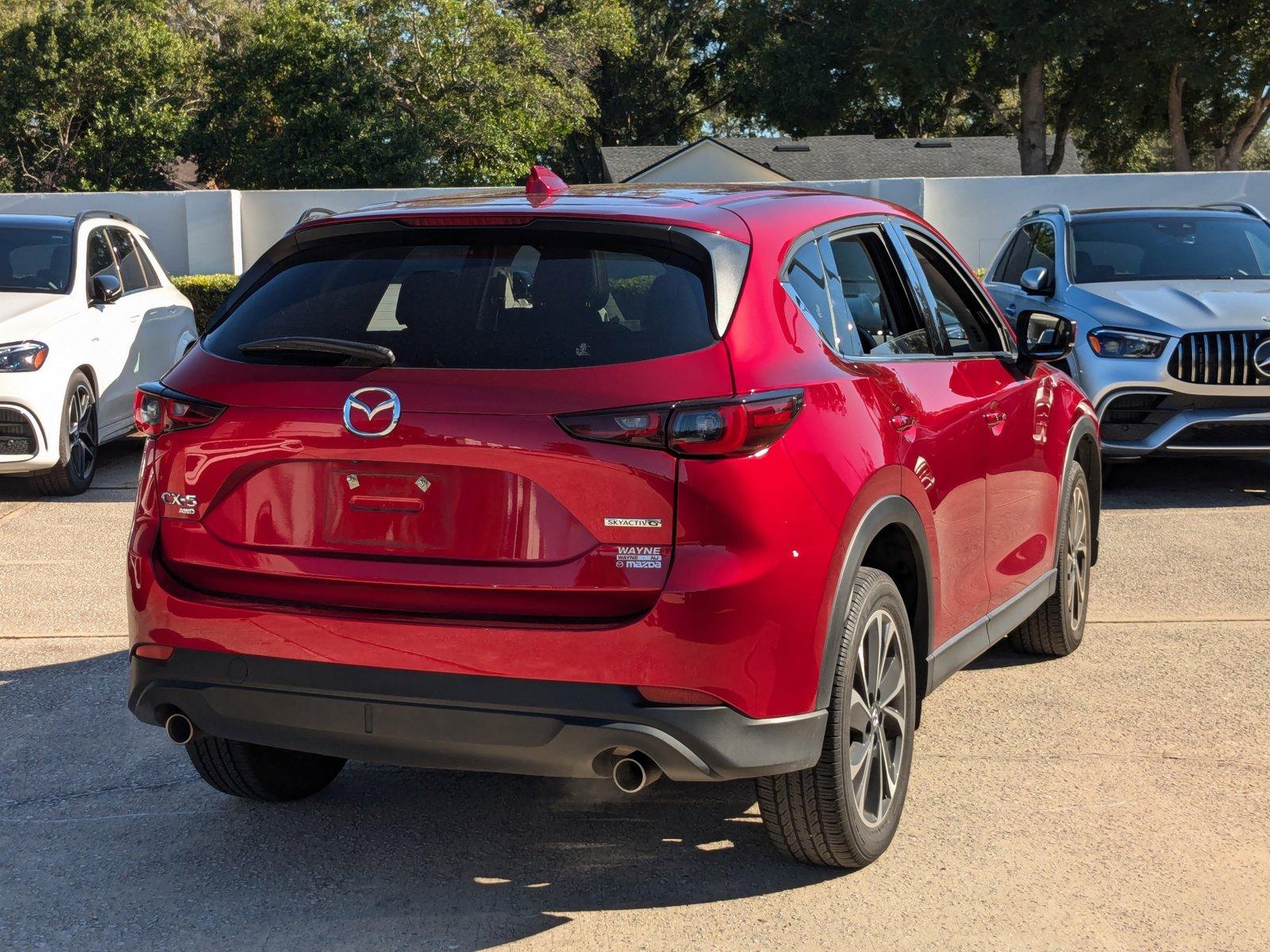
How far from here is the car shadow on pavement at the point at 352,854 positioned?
3.70 m

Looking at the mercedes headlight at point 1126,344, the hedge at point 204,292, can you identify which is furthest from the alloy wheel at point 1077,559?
the hedge at point 204,292

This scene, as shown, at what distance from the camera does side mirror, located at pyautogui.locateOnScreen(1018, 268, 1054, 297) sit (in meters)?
10.2

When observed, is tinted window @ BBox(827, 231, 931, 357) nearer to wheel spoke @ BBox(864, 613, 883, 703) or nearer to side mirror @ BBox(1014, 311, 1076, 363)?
wheel spoke @ BBox(864, 613, 883, 703)

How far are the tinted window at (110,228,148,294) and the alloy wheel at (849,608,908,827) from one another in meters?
8.65

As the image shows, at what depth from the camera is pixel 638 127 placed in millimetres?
60312

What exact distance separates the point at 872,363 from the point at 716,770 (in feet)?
4.11

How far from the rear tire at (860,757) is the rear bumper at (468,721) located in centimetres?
14

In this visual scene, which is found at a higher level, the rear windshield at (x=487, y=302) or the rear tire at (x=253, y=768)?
the rear windshield at (x=487, y=302)

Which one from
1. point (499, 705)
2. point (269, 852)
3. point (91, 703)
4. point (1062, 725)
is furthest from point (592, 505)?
point (91, 703)

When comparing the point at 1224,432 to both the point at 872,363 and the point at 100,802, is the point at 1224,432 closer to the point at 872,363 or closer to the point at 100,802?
the point at 872,363

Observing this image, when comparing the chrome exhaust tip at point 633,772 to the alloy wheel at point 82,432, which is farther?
the alloy wheel at point 82,432

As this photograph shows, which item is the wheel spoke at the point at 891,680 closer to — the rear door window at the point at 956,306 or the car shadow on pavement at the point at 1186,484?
the rear door window at the point at 956,306

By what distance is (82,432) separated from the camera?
10039mm

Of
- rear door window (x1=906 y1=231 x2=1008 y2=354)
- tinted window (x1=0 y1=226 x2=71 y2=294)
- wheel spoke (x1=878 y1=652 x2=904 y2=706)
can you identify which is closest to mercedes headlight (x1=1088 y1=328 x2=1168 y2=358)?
rear door window (x1=906 y1=231 x2=1008 y2=354)
